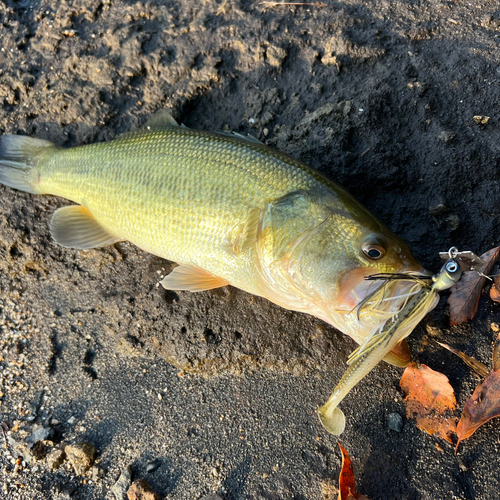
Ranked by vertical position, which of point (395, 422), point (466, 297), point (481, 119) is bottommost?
point (395, 422)

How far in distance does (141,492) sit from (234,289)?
163cm

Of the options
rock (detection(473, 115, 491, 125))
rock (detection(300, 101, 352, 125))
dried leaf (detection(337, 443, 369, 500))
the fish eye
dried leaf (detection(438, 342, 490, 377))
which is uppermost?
rock (detection(473, 115, 491, 125))

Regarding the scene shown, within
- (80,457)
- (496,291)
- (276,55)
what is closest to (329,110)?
(276,55)

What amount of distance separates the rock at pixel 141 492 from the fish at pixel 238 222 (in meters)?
1.44

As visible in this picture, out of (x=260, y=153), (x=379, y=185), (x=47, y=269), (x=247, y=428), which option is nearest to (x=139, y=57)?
(x=260, y=153)

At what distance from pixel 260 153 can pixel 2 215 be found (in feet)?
8.49

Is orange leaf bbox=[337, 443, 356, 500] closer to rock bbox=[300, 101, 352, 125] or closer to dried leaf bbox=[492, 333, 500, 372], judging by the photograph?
dried leaf bbox=[492, 333, 500, 372]

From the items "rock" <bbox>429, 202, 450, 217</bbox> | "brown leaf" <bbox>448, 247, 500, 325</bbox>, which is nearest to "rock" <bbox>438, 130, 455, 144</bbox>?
"rock" <bbox>429, 202, 450, 217</bbox>

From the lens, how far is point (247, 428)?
3119 millimetres

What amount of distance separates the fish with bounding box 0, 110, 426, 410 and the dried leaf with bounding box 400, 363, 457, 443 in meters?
0.22

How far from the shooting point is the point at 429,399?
2.97 metres

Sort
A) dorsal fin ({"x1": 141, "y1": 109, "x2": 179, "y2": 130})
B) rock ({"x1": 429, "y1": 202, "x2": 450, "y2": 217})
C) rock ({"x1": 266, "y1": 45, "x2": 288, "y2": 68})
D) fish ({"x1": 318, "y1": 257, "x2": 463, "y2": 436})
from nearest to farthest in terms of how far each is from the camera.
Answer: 1. fish ({"x1": 318, "y1": 257, "x2": 463, "y2": 436})
2. rock ({"x1": 429, "y1": 202, "x2": 450, "y2": 217})
3. dorsal fin ({"x1": 141, "y1": 109, "x2": 179, "y2": 130})
4. rock ({"x1": 266, "y1": 45, "x2": 288, "y2": 68})

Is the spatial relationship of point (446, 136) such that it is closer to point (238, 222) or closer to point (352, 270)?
point (352, 270)

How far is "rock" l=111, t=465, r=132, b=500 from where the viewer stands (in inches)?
120
